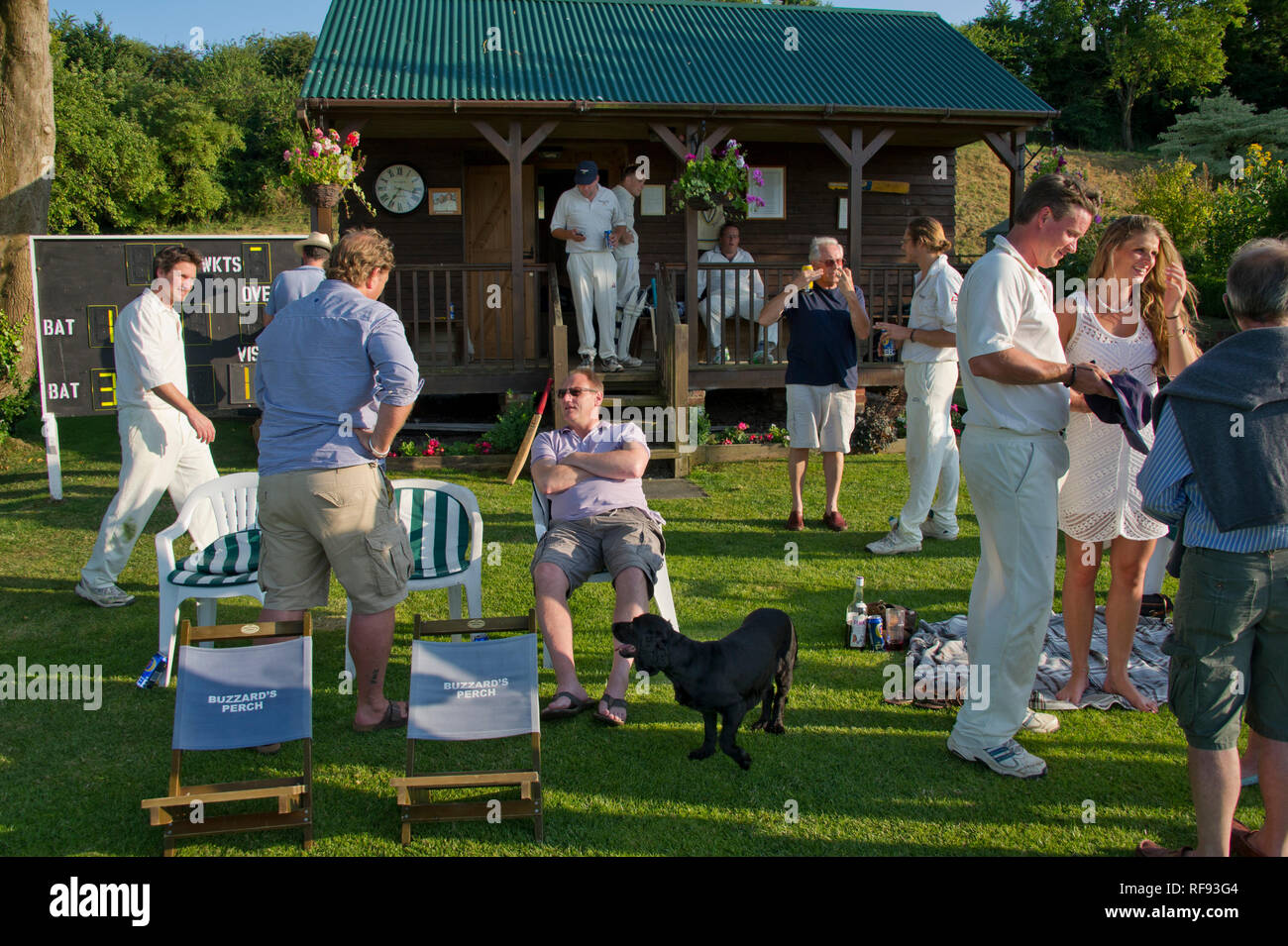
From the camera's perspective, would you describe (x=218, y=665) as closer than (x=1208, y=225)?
Yes

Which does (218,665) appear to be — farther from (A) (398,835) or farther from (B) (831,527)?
(B) (831,527)

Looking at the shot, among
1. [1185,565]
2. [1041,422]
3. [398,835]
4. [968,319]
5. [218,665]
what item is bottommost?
[398,835]

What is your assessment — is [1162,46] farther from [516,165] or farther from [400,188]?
[516,165]

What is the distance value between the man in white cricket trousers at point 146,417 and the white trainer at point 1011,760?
169 inches

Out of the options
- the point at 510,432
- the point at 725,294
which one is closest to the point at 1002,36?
the point at 725,294

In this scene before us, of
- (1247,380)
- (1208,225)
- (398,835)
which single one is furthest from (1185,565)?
(1208,225)

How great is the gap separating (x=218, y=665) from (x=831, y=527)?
15.1 feet

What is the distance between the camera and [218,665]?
11.1 ft

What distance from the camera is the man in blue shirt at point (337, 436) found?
3.55 meters

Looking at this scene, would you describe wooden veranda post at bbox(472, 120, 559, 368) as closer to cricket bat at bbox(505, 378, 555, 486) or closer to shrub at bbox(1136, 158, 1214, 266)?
cricket bat at bbox(505, 378, 555, 486)

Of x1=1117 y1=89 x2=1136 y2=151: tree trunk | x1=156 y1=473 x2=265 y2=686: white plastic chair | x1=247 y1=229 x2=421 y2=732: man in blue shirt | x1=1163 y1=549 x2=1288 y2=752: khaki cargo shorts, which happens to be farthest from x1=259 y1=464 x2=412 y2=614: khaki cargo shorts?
x1=1117 y1=89 x2=1136 y2=151: tree trunk

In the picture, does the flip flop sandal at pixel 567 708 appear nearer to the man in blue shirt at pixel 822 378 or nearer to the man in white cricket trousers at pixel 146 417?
the man in white cricket trousers at pixel 146 417

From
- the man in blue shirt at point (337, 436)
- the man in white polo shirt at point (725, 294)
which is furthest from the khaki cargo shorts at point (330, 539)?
the man in white polo shirt at point (725, 294)

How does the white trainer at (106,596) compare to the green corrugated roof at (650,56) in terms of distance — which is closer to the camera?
the white trainer at (106,596)
